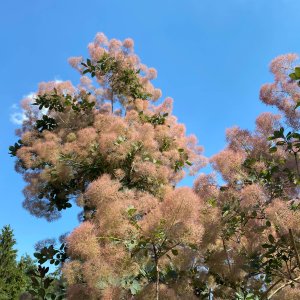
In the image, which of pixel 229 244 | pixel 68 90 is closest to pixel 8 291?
pixel 68 90

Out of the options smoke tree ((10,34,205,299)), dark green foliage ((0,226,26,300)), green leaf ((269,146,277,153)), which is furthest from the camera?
dark green foliage ((0,226,26,300))

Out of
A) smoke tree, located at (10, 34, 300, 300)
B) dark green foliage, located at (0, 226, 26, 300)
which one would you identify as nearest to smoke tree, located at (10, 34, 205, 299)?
smoke tree, located at (10, 34, 300, 300)

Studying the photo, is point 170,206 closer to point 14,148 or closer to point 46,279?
point 46,279

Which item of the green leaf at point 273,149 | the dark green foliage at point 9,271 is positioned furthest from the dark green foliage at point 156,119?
the dark green foliage at point 9,271

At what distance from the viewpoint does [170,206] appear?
9.25ft

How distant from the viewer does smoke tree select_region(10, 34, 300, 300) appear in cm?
299

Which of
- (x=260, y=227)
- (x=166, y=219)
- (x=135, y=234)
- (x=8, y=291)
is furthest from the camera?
(x=8, y=291)

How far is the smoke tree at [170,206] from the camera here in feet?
9.82

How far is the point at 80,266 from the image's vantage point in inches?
126

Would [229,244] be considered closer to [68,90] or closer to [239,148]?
[239,148]

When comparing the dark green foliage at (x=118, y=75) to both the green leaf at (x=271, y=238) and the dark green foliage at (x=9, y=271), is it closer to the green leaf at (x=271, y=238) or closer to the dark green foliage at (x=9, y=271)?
the green leaf at (x=271, y=238)

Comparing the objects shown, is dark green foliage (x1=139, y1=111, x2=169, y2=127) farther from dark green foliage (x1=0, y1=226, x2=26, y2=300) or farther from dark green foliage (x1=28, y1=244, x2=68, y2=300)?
dark green foliage (x1=0, y1=226, x2=26, y2=300)

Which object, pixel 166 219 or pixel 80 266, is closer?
pixel 166 219

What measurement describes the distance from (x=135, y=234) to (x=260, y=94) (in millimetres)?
1976
